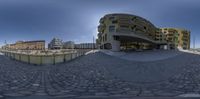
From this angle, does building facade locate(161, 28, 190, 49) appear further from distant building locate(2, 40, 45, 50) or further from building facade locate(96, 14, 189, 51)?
distant building locate(2, 40, 45, 50)

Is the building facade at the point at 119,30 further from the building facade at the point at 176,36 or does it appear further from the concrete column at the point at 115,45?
the building facade at the point at 176,36

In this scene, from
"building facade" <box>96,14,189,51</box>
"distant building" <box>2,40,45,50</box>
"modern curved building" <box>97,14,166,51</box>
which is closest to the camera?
"building facade" <box>96,14,189,51</box>

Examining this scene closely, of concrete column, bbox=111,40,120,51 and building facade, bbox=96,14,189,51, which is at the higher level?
building facade, bbox=96,14,189,51

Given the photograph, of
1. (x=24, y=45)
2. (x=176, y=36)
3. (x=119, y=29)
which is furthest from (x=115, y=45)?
(x=176, y=36)

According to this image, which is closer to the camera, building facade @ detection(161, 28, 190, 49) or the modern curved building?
the modern curved building

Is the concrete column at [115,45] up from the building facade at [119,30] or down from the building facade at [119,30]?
down

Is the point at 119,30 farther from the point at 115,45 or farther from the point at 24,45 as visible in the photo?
the point at 24,45

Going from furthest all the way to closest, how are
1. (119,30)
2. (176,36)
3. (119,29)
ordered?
1. (176,36)
2. (119,29)
3. (119,30)

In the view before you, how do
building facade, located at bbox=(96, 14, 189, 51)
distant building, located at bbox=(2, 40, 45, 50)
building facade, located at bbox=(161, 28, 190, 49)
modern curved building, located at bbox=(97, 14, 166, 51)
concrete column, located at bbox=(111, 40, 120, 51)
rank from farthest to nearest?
building facade, located at bbox=(161, 28, 190, 49), distant building, located at bbox=(2, 40, 45, 50), modern curved building, located at bbox=(97, 14, 166, 51), building facade, located at bbox=(96, 14, 189, 51), concrete column, located at bbox=(111, 40, 120, 51)

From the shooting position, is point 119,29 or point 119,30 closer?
point 119,30

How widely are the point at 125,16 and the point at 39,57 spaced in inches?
1765

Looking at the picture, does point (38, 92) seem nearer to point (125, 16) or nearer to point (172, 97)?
point (172, 97)

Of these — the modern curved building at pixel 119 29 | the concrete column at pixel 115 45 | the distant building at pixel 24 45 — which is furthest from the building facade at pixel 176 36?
the concrete column at pixel 115 45

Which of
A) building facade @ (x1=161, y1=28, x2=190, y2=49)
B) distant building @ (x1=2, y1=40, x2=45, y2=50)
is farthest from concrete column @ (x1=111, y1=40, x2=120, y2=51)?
building facade @ (x1=161, y1=28, x2=190, y2=49)
